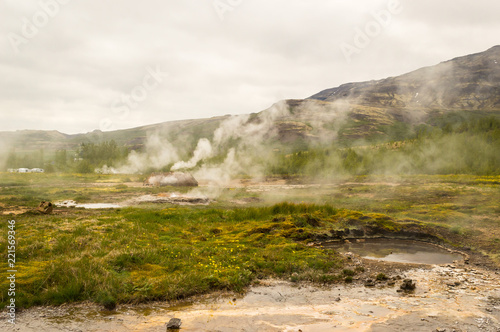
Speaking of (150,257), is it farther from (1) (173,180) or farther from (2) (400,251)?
(1) (173,180)

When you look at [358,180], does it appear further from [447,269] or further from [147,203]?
[447,269]

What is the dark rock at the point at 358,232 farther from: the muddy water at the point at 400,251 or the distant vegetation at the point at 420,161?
the distant vegetation at the point at 420,161

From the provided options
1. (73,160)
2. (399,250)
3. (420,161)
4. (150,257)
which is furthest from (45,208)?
(73,160)

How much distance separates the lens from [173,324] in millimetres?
9445

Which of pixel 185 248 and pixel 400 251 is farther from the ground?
pixel 185 248

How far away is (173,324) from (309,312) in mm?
5003

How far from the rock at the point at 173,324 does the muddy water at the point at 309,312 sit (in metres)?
0.17

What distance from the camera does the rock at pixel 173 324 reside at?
9375 millimetres

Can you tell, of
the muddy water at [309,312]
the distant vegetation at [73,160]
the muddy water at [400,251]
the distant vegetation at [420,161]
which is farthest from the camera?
the distant vegetation at [73,160]

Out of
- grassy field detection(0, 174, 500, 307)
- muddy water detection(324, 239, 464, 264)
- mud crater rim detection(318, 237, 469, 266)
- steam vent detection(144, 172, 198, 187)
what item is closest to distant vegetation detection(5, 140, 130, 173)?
steam vent detection(144, 172, 198, 187)

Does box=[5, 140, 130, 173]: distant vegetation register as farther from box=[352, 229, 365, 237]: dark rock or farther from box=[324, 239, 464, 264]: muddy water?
box=[324, 239, 464, 264]: muddy water

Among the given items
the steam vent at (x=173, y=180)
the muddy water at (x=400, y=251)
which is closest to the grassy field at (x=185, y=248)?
the muddy water at (x=400, y=251)

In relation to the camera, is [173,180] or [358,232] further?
[173,180]

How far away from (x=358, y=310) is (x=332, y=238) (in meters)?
11.4
